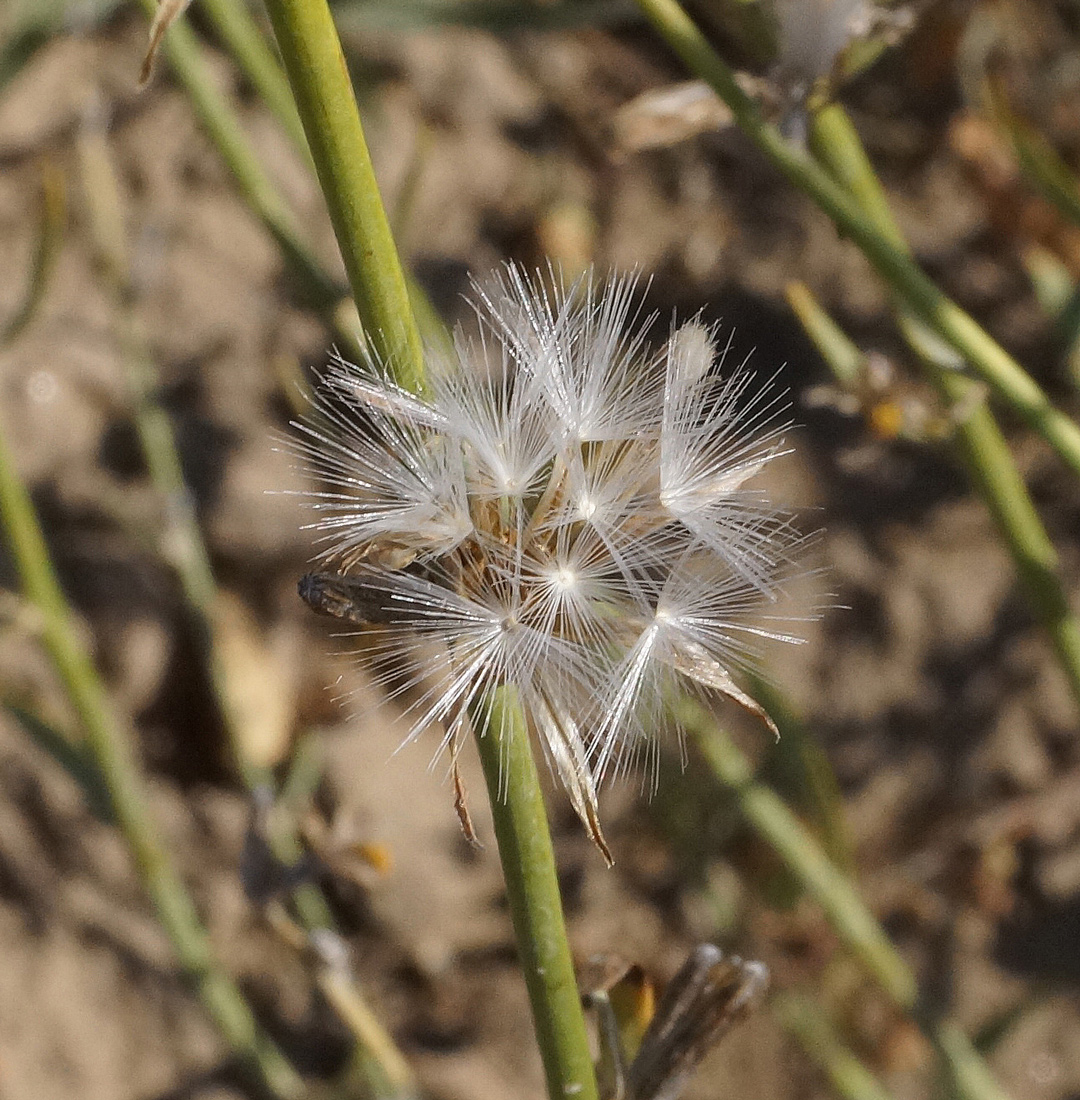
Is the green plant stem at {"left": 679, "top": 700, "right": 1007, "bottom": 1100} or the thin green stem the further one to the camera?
the thin green stem

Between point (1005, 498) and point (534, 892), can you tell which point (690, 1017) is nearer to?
point (534, 892)

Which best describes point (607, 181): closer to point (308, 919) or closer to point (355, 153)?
point (308, 919)

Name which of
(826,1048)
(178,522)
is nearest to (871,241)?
(178,522)

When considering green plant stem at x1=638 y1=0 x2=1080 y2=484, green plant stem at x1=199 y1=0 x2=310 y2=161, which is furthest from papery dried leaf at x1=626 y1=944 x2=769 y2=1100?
green plant stem at x1=199 y1=0 x2=310 y2=161

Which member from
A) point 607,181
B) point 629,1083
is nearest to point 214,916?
point 629,1083

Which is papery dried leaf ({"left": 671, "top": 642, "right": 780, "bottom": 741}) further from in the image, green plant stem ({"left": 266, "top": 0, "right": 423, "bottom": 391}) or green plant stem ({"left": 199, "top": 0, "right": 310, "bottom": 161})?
green plant stem ({"left": 199, "top": 0, "right": 310, "bottom": 161})

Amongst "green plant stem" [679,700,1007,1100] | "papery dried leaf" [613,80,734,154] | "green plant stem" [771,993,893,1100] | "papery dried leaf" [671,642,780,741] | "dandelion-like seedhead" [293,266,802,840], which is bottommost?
"green plant stem" [771,993,893,1100]

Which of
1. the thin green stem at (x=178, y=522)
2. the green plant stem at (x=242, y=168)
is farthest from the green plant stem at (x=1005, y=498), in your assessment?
the thin green stem at (x=178, y=522)
